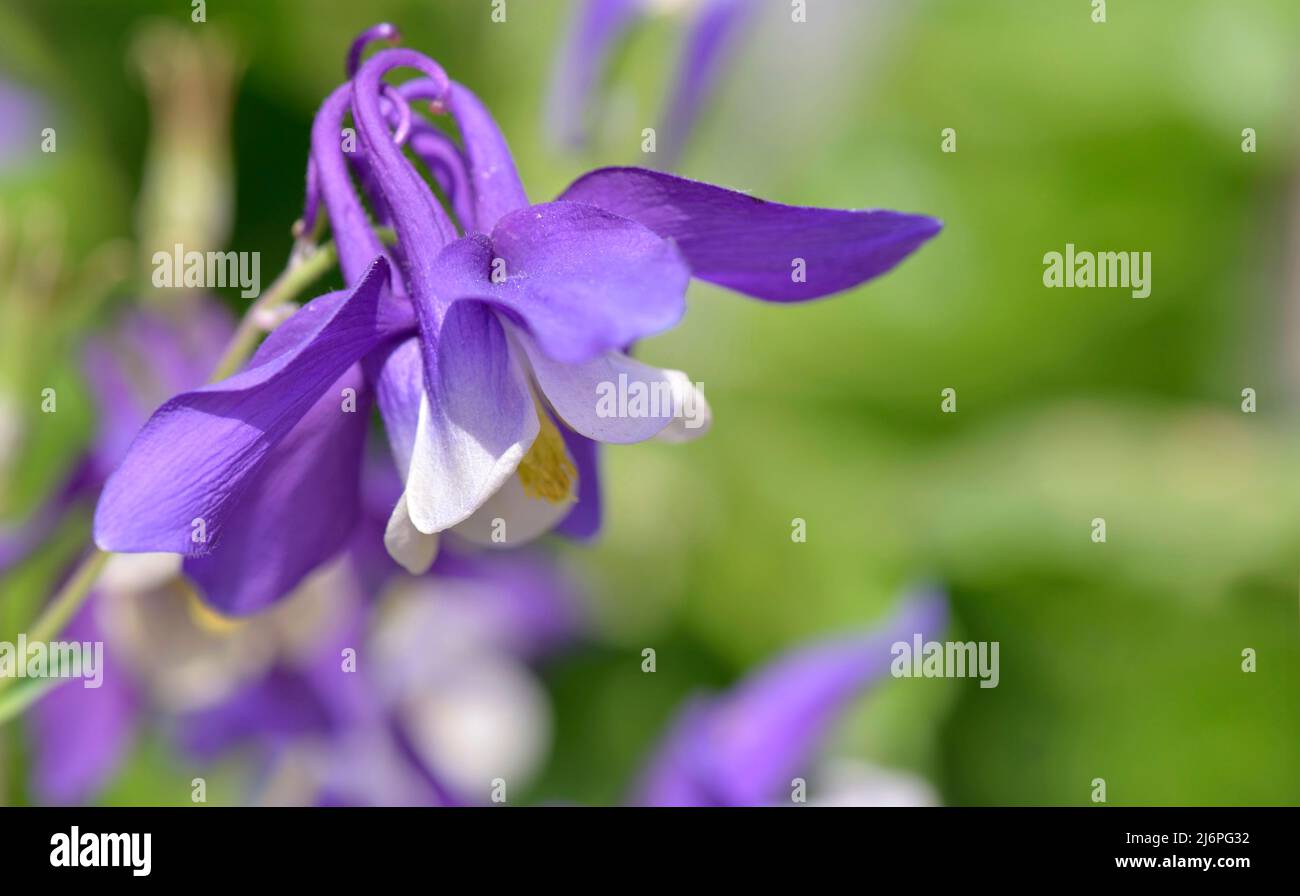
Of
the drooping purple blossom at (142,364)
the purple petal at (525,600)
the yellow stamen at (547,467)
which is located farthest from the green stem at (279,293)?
the purple petal at (525,600)

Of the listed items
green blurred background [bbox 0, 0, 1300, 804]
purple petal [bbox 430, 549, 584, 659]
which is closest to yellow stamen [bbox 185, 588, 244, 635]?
purple petal [bbox 430, 549, 584, 659]

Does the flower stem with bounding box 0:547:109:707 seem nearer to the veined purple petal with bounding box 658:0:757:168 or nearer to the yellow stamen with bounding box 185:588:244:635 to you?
the yellow stamen with bounding box 185:588:244:635

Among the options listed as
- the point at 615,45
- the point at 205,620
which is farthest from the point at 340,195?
the point at 615,45

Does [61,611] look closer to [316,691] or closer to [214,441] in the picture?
[214,441]
